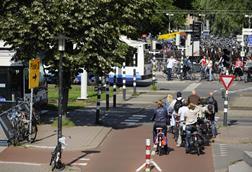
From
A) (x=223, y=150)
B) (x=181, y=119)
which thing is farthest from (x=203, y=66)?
(x=223, y=150)

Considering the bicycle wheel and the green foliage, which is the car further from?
the bicycle wheel

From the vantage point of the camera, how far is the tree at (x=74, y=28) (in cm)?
1995

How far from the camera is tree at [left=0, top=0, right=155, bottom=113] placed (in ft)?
65.5

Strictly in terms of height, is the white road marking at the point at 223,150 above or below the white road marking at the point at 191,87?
below

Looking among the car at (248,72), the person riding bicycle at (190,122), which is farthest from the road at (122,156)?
the car at (248,72)

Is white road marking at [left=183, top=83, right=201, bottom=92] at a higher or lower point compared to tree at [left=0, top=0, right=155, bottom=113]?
lower

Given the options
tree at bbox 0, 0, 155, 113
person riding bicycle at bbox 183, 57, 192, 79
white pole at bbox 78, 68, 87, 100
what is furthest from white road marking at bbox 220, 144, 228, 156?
person riding bicycle at bbox 183, 57, 192, 79

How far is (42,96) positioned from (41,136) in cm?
690

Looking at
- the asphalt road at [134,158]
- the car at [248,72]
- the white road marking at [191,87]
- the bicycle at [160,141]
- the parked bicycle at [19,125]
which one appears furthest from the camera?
the car at [248,72]

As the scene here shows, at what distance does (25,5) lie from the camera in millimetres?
20781

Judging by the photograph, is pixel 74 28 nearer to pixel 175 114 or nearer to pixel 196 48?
pixel 175 114

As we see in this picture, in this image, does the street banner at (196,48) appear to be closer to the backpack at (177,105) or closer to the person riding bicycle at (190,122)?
the backpack at (177,105)

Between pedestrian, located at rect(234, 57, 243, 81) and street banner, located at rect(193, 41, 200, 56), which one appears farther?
street banner, located at rect(193, 41, 200, 56)

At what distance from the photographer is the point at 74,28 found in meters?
20.2
